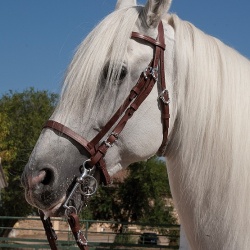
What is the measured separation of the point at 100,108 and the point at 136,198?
96.0 ft

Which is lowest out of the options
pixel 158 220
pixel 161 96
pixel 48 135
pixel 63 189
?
pixel 158 220

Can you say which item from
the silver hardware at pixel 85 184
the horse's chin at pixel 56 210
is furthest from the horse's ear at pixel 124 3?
the horse's chin at pixel 56 210

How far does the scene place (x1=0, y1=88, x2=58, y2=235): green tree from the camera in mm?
32656

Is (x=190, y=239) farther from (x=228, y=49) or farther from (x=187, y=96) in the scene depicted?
(x=228, y=49)

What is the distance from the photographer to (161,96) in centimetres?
266

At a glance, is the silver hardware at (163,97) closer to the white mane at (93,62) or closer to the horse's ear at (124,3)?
the white mane at (93,62)

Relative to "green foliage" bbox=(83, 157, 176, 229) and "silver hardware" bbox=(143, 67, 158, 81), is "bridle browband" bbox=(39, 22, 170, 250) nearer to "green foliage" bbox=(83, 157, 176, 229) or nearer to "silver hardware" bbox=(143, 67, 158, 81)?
"silver hardware" bbox=(143, 67, 158, 81)

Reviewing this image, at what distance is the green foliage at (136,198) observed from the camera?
3038 centimetres

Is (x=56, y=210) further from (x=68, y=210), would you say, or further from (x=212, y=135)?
(x=212, y=135)

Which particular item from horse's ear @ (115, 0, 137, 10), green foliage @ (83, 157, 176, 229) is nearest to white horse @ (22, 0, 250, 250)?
horse's ear @ (115, 0, 137, 10)

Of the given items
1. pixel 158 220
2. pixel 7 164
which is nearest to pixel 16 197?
pixel 7 164

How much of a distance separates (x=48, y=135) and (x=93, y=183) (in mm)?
304

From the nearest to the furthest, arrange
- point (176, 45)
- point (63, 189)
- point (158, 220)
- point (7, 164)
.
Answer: point (63, 189) < point (176, 45) < point (158, 220) < point (7, 164)

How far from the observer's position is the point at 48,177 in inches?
98.1
